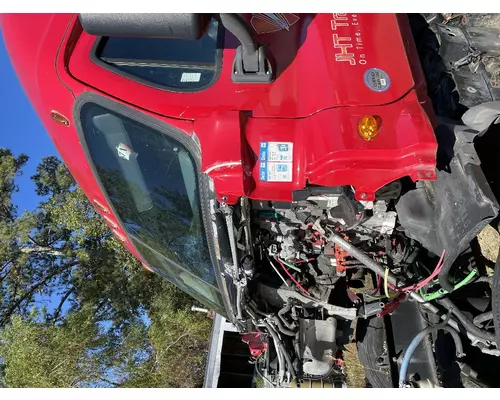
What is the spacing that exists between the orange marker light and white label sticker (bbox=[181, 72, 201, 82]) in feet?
3.06

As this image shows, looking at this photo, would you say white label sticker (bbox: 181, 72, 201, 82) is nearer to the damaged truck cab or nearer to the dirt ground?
the damaged truck cab

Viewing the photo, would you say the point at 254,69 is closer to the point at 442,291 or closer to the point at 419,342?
the point at 442,291

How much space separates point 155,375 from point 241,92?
30.9 feet

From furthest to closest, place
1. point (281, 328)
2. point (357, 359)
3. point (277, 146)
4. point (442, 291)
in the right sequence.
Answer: point (357, 359) < point (281, 328) < point (442, 291) < point (277, 146)

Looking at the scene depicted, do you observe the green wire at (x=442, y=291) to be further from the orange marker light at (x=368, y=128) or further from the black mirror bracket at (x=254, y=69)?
the black mirror bracket at (x=254, y=69)

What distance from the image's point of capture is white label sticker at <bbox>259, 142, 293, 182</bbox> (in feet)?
7.77

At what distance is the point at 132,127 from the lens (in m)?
2.59

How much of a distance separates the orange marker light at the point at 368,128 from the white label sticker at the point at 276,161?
0.35m

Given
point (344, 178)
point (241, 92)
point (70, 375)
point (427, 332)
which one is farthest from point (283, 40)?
point (70, 375)

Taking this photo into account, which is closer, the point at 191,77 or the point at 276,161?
the point at 276,161

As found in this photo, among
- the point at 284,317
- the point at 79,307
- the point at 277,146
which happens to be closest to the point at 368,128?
the point at 277,146

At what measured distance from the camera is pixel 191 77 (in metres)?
2.62

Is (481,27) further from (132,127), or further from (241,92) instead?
(132,127)

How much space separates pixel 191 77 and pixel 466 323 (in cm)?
227
